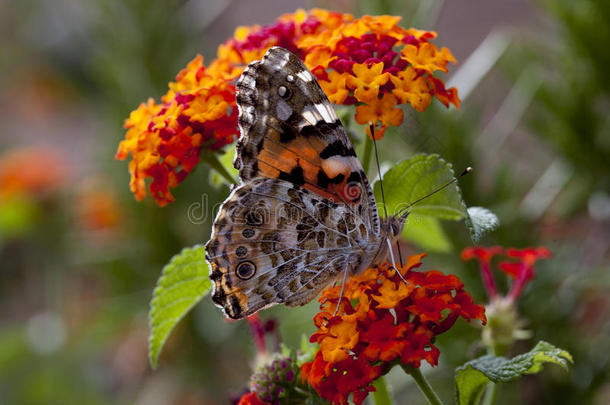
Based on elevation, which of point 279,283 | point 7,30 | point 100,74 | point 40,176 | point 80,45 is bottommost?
point 279,283

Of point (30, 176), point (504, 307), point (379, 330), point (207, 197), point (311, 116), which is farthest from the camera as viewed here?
point (30, 176)

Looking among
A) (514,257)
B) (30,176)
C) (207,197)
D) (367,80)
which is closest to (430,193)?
(367,80)

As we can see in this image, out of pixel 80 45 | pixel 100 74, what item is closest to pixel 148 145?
pixel 100 74

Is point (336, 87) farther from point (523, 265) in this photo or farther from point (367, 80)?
point (523, 265)

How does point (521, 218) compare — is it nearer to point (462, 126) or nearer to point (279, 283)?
point (462, 126)

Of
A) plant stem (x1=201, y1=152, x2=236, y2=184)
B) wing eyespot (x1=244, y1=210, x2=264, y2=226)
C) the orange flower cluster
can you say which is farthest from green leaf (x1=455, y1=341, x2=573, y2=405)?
plant stem (x1=201, y1=152, x2=236, y2=184)
